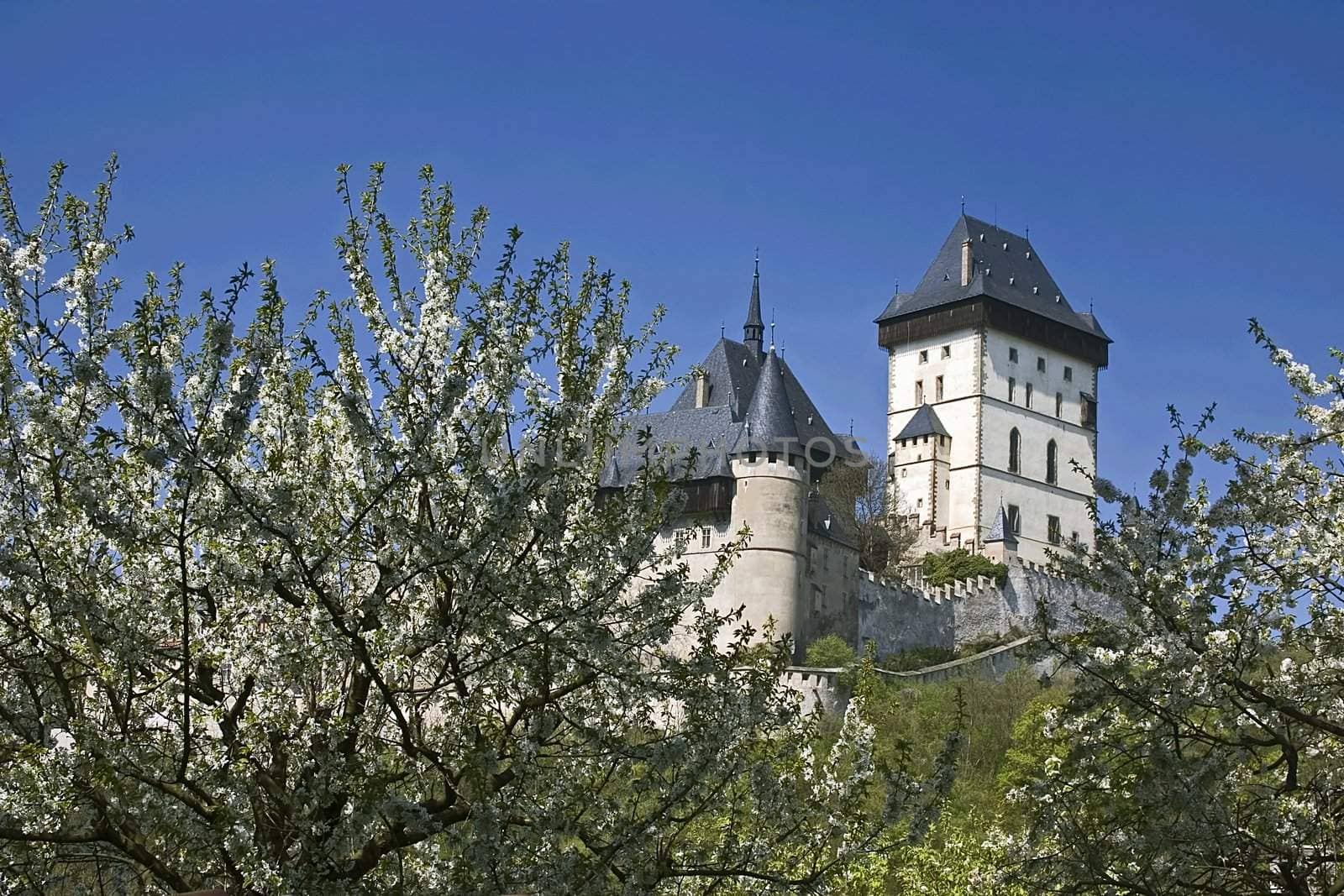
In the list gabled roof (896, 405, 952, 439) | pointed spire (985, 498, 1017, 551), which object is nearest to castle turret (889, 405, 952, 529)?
gabled roof (896, 405, 952, 439)

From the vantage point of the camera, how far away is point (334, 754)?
5883 mm

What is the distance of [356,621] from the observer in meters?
6.05

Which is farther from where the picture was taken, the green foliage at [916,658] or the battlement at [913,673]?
the green foliage at [916,658]

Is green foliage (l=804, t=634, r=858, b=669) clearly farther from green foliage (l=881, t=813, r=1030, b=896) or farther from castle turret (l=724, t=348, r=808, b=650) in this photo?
green foliage (l=881, t=813, r=1030, b=896)

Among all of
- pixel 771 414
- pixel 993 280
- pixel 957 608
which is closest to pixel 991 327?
pixel 993 280

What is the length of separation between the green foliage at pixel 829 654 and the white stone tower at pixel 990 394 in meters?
20.1

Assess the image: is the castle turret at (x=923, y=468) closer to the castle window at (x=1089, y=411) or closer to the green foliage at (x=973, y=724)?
the castle window at (x=1089, y=411)

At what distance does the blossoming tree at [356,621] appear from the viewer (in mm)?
5742

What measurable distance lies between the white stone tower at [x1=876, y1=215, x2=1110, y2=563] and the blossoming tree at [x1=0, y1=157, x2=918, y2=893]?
55064 millimetres

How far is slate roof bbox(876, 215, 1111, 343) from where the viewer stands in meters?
67.4

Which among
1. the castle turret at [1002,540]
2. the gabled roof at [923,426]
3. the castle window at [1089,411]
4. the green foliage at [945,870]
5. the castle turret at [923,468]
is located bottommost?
the green foliage at [945,870]

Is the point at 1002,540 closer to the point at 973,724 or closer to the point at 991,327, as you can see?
the point at 991,327

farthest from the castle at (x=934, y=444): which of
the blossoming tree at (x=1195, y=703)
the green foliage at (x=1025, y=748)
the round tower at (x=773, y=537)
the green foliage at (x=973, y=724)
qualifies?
the blossoming tree at (x=1195, y=703)

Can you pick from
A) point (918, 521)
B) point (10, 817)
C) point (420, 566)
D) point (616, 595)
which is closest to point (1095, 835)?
point (616, 595)
